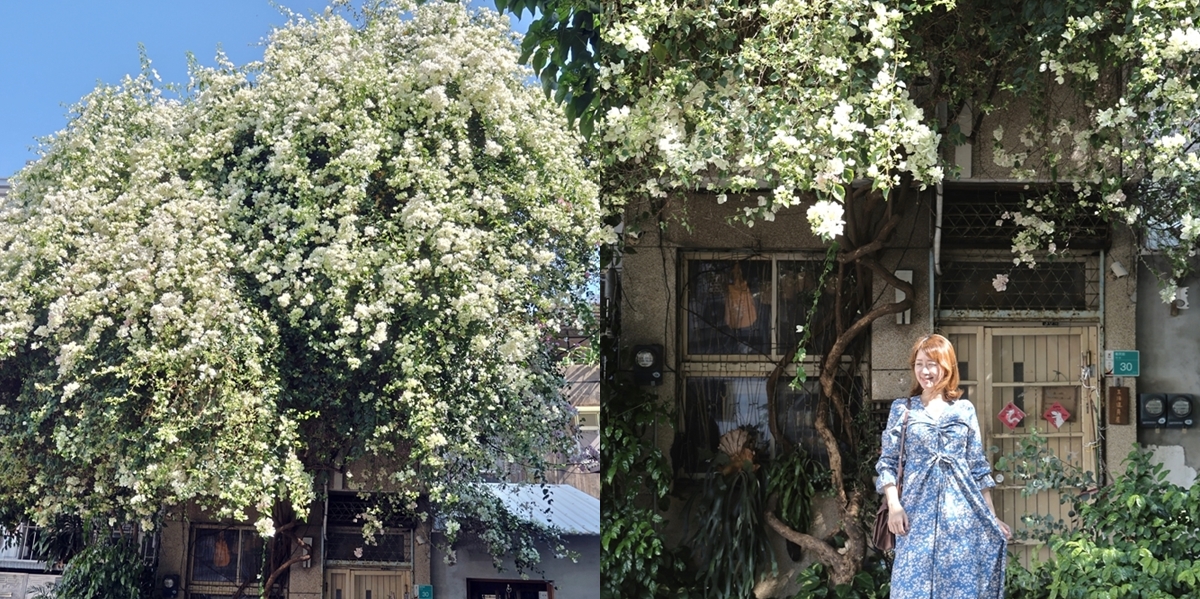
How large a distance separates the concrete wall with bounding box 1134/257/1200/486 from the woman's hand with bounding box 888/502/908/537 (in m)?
0.58

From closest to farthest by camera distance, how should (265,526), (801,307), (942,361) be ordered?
(265,526) → (942,361) → (801,307)

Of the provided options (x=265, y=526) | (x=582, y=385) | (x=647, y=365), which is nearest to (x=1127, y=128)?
(x=647, y=365)

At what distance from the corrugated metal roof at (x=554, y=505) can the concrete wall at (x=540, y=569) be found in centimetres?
3

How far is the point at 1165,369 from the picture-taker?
215cm

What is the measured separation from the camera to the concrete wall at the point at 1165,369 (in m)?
2.14

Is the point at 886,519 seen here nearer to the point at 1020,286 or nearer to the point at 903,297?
the point at 903,297

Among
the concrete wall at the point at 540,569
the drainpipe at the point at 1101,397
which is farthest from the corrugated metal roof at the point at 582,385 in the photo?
the drainpipe at the point at 1101,397

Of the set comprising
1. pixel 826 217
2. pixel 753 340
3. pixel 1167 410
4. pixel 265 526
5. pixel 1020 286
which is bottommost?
pixel 265 526

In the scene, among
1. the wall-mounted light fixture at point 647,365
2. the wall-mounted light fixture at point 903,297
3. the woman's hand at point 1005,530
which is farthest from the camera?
the wall-mounted light fixture at point 647,365

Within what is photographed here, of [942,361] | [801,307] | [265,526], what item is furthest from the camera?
[801,307]

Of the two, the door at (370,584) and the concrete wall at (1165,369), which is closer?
the door at (370,584)

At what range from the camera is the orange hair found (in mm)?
2070

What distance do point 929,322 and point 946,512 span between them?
1.31ft

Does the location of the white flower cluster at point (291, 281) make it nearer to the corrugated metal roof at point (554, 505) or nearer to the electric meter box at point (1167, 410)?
the corrugated metal roof at point (554, 505)
